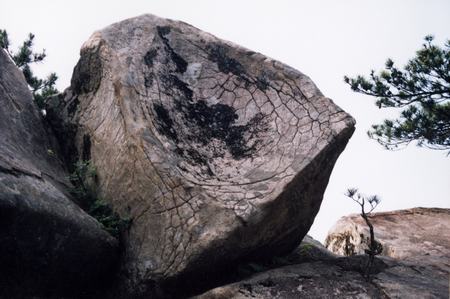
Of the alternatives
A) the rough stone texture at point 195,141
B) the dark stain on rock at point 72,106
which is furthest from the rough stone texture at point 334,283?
the dark stain on rock at point 72,106

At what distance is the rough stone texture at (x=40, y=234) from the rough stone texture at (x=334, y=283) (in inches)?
44.1

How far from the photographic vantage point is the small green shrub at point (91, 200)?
16.0 feet

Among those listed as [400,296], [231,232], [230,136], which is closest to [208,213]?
[231,232]

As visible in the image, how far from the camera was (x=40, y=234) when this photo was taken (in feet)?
13.3

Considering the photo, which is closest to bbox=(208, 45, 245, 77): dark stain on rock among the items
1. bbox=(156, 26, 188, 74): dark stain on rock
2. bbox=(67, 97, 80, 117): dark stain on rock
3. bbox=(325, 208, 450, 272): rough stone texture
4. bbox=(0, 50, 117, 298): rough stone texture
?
bbox=(156, 26, 188, 74): dark stain on rock

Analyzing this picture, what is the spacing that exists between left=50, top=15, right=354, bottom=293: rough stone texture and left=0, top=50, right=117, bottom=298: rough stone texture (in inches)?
15.9

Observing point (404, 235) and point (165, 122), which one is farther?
point (404, 235)

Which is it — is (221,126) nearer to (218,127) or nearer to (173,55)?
(218,127)

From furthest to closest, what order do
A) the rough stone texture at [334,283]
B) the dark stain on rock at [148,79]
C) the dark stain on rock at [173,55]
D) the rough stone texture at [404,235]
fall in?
the rough stone texture at [404,235]
the dark stain on rock at [173,55]
the dark stain on rock at [148,79]
the rough stone texture at [334,283]

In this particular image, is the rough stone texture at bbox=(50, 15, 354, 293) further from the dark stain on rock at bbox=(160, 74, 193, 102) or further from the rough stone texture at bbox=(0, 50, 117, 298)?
the rough stone texture at bbox=(0, 50, 117, 298)

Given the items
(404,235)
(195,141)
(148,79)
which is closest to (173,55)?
(148,79)

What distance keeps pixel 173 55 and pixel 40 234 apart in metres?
2.85

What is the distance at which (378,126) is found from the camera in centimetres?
909

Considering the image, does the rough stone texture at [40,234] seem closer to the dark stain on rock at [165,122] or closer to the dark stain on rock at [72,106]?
the dark stain on rock at [72,106]
